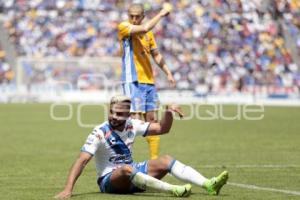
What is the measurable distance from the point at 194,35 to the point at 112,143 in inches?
1391

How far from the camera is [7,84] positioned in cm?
4353

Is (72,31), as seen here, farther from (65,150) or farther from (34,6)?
(65,150)

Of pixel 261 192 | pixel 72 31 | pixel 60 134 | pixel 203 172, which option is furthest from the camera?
pixel 72 31

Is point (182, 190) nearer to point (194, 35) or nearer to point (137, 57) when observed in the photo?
point (137, 57)

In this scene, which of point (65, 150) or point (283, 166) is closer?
point (283, 166)

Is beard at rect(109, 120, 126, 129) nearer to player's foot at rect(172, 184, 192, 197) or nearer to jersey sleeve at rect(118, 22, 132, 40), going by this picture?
player's foot at rect(172, 184, 192, 197)

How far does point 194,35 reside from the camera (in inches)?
1764

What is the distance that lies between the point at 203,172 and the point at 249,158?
2.79 meters

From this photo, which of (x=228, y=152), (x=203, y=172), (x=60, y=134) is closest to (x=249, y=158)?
(x=228, y=152)

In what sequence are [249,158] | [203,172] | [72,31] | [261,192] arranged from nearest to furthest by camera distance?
[261,192]
[203,172]
[249,158]
[72,31]

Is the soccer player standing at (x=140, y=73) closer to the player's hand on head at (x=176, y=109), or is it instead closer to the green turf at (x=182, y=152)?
the green turf at (x=182, y=152)

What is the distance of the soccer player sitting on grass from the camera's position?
9.45 metres

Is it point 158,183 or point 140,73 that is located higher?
point 140,73

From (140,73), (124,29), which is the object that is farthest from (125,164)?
(140,73)
